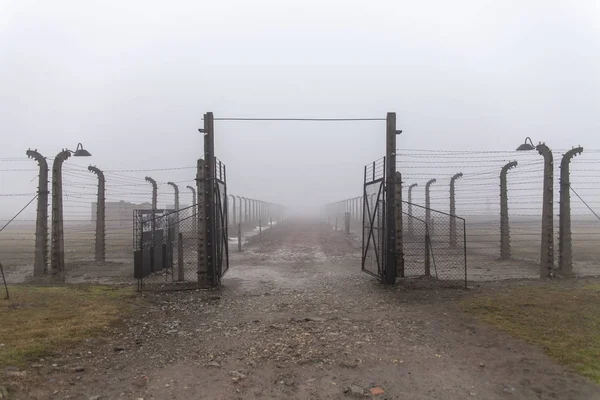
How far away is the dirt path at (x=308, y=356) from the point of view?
4.20 m

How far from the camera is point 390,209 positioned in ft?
32.1

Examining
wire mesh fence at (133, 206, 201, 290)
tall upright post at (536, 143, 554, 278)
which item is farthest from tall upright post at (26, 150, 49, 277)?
tall upright post at (536, 143, 554, 278)

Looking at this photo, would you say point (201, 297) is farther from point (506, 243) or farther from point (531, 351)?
point (506, 243)

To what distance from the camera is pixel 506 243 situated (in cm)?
1384

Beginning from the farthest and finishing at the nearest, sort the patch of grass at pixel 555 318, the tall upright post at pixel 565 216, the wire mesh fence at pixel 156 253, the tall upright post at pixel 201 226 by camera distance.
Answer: the wire mesh fence at pixel 156 253 < the tall upright post at pixel 565 216 < the tall upright post at pixel 201 226 < the patch of grass at pixel 555 318

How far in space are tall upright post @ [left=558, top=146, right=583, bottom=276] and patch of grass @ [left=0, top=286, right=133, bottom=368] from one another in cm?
954

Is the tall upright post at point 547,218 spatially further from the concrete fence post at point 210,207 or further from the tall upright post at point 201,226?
the tall upright post at point 201,226

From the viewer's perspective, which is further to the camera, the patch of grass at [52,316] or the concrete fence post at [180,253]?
the concrete fence post at [180,253]

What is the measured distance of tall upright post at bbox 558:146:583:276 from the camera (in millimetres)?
10203

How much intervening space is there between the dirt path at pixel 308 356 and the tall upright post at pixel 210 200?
118 centimetres

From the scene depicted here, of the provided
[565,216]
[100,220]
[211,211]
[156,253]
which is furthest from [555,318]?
[100,220]

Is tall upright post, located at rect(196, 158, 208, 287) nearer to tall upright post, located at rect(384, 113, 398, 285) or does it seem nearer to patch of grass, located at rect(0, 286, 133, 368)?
patch of grass, located at rect(0, 286, 133, 368)

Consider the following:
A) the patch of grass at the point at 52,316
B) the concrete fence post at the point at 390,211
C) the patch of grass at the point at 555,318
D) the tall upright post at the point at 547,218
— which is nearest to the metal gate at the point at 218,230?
the patch of grass at the point at 52,316

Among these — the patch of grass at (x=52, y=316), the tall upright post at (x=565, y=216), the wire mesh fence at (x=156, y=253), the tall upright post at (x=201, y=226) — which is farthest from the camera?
the wire mesh fence at (x=156, y=253)
